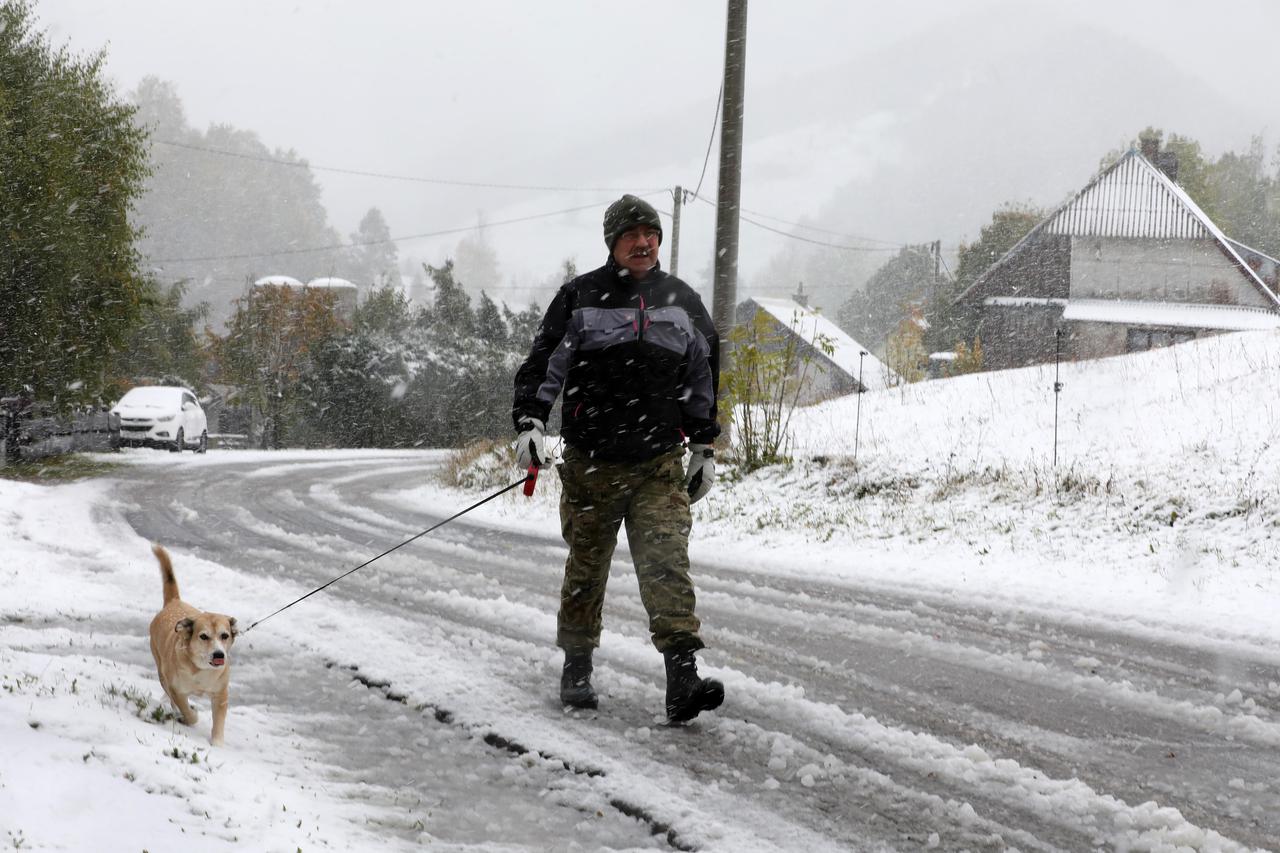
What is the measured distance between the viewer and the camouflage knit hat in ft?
13.9

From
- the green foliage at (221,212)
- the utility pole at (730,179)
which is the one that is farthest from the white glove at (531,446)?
the green foliage at (221,212)

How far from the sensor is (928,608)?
640 centimetres

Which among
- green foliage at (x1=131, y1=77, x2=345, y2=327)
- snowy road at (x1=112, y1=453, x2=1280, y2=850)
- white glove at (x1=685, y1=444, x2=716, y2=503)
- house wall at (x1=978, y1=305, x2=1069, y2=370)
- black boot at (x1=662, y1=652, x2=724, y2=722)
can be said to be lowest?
snowy road at (x1=112, y1=453, x2=1280, y2=850)

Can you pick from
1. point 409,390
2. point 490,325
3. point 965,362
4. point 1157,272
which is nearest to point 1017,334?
point 965,362

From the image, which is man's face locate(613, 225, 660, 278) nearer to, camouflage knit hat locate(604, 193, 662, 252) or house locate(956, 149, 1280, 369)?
camouflage knit hat locate(604, 193, 662, 252)

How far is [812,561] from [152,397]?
21.0 meters

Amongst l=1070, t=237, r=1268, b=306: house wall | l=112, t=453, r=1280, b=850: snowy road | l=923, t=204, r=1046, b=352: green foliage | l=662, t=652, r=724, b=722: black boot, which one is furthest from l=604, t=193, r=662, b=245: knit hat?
l=923, t=204, r=1046, b=352: green foliage

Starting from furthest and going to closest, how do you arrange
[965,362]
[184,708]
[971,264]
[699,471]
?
[971,264], [965,362], [699,471], [184,708]

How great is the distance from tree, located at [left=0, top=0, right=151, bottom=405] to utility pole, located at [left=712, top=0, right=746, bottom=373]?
12.2 m

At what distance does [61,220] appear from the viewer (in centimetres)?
1833

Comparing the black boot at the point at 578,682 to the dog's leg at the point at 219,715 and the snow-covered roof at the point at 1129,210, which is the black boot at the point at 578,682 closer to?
the dog's leg at the point at 219,715

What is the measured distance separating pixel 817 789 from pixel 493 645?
238cm

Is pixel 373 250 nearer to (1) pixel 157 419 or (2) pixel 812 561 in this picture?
(1) pixel 157 419

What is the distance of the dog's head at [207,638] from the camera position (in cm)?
372
